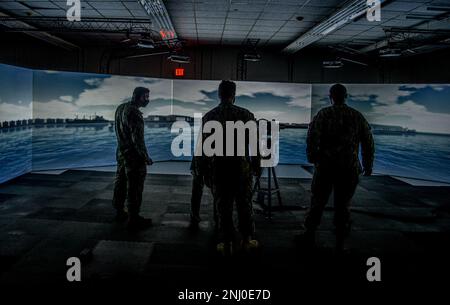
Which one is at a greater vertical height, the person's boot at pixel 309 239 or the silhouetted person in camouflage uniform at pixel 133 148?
the silhouetted person in camouflage uniform at pixel 133 148

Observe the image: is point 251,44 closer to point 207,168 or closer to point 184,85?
point 184,85

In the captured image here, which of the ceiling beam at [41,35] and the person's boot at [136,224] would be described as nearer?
the person's boot at [136,224]

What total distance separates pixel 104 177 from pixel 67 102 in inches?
127

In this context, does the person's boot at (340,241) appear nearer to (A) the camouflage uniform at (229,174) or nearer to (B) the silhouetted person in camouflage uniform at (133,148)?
(A) the camouflage uniform at (229,174)

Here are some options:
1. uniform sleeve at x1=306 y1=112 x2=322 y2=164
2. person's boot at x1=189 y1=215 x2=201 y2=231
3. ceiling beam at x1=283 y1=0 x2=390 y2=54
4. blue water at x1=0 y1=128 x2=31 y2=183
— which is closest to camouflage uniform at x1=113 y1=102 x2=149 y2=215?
person's boot at x1=189 y1=215 x2=201 y2=231

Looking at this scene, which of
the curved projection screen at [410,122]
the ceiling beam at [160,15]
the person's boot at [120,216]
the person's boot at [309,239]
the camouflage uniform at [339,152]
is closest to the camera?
the camouflage uniform at [339,152]

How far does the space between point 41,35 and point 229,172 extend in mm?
7719

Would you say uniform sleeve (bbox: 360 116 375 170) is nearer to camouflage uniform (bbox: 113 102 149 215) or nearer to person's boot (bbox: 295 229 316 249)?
person's boot (bbox: 295 229 316 249)

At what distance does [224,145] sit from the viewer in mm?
2691

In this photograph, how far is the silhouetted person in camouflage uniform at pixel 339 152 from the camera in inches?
119

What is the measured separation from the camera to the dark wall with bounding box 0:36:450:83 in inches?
357

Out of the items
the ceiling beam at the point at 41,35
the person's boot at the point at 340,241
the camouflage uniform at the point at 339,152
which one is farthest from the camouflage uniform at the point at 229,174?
the ceiling beam at the point at 41,35

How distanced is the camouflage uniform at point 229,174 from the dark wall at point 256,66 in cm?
711
